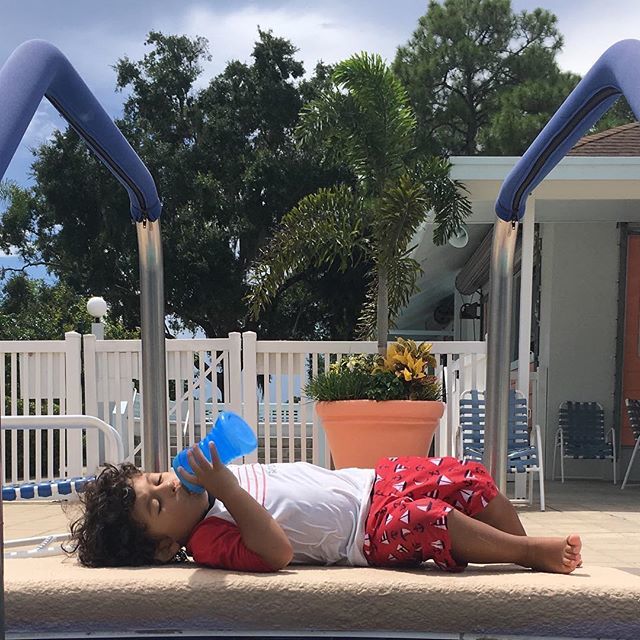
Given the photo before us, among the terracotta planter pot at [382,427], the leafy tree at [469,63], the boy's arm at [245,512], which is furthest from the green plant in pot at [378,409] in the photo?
the leafy tree at [469,63]

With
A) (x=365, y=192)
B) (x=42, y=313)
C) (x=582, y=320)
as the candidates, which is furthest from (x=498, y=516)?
(x=42, y=313)

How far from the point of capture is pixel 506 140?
2130cm

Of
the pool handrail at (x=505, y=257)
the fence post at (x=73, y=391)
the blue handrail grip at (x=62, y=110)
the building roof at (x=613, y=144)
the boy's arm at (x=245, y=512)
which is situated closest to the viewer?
the blue handrail grip at (x=62, y=110)

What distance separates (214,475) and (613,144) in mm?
7625

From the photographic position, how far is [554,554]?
2.00 metres

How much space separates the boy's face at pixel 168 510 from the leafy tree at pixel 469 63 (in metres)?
21.7

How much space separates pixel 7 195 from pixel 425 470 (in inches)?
882

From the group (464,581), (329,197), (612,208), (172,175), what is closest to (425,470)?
(464,581)

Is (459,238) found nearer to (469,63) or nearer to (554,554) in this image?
(554,554)

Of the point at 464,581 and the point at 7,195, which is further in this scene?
the point at 7,195

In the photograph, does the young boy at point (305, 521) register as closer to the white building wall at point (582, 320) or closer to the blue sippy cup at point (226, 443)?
the blue sippy cup at point (226, 443)

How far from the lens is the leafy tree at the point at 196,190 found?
19.6 m

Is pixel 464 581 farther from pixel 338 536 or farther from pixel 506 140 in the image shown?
pixel 506 140

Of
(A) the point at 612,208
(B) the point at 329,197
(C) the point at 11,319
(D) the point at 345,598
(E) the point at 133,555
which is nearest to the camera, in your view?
(D) the point at 345,598
